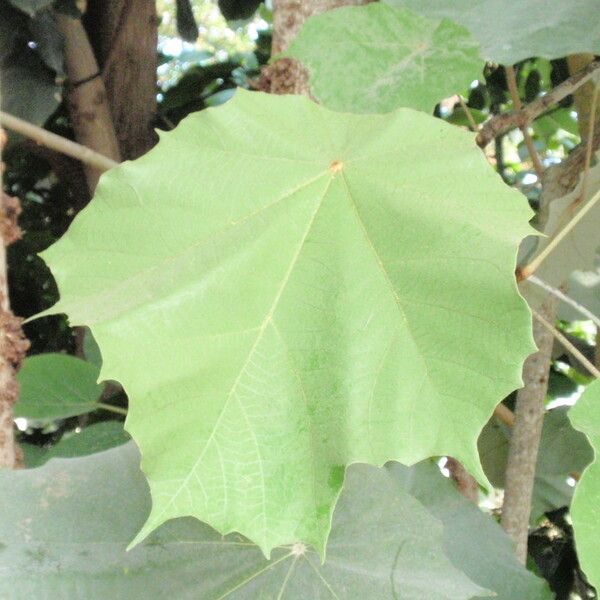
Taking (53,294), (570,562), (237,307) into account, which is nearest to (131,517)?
(237,307)

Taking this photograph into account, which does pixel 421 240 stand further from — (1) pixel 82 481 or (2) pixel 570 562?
(2) pixel 570 562

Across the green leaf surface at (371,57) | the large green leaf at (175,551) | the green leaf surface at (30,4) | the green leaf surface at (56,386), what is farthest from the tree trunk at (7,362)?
the green leaf surface at (30,4)

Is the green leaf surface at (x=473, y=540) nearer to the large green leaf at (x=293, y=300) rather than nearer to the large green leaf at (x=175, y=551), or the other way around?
the large green leaf at (x=175, y=551)

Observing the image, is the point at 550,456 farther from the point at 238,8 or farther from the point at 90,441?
the point at 238,8

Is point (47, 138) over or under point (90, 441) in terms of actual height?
over

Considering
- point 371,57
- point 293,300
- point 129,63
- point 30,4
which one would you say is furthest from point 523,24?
point 129,63

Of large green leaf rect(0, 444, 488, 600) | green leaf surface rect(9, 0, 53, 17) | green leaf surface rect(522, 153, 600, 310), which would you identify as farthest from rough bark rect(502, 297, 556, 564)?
green leaf surface rect(9, 0, 53, 17)
